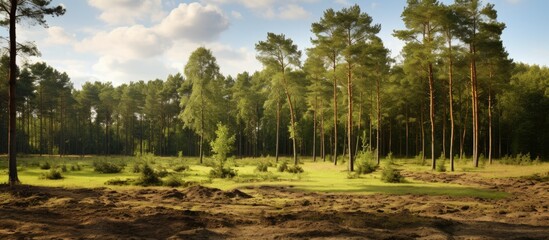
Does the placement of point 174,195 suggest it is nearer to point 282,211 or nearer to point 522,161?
point 282,211

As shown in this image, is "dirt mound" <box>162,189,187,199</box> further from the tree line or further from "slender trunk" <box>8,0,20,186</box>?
the tree line

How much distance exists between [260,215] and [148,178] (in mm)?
11600

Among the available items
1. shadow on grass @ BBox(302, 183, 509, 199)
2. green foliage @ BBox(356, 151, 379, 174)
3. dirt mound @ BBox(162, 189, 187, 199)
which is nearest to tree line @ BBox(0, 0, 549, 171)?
green foliage @ BBox(356, 151, 379, 174)

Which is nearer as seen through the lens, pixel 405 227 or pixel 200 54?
pixel 405 227

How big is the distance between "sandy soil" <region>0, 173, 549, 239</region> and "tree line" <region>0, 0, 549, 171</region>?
43.2 feet

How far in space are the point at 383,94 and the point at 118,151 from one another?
215ft

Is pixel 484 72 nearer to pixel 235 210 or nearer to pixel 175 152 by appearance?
pixel 235 210

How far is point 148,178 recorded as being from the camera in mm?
22484

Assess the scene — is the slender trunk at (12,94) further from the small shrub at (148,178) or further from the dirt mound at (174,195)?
the dirt mound at (174,195)

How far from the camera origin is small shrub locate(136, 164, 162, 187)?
2236 cm

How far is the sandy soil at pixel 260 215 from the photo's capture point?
10.2 metres

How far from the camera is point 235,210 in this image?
45.8 feet

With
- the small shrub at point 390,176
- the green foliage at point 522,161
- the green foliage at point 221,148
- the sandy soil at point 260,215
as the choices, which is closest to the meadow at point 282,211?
the sandy soil at point 260,215

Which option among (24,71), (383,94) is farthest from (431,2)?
(24,71)
